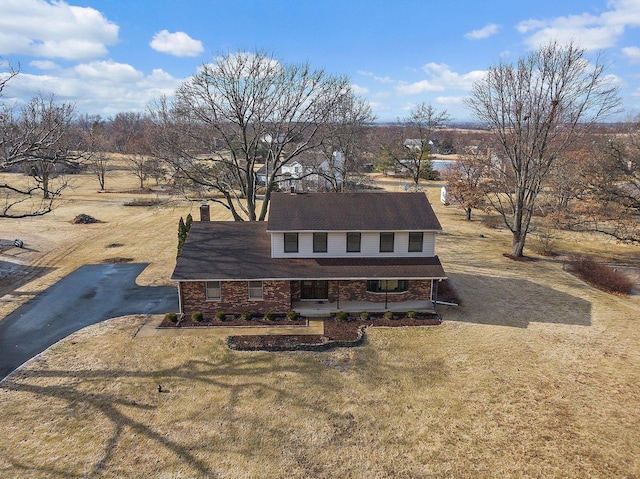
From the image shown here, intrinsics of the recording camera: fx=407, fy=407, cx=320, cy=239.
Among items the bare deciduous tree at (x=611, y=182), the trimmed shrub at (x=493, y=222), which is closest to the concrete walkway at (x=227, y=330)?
the bare deciduous tree at (x=611, y=182)

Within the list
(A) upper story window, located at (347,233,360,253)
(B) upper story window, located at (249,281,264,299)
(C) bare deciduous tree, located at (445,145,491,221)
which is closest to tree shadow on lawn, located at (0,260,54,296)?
(B) upper story window, located at (249,281,264,299)

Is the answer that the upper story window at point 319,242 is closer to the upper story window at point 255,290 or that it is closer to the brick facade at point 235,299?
the brick facade at point 235,299

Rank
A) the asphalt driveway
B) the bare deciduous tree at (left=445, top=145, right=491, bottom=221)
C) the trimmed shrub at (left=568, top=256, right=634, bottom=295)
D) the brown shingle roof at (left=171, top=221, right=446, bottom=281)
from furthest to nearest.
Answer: the bare deciduous tree at (left=445, top=145, right=491, bottom=221), the trimmed shrub at (left=568, top=256, right=634, bottom=295), the brown shingle roof at (left=171, top=221, right=446, bottom=281), the asphalt driveway

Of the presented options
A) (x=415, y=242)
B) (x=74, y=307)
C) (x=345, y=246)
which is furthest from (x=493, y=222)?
(x=74, y=307)

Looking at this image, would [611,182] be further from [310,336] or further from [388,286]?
[310,336]

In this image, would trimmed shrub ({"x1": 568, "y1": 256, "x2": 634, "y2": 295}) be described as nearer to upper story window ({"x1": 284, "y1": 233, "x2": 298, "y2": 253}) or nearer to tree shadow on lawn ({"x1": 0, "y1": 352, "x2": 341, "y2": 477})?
upper story window ({"x1": 284, "y1": 233, "x2": 298, "y2": 253})
